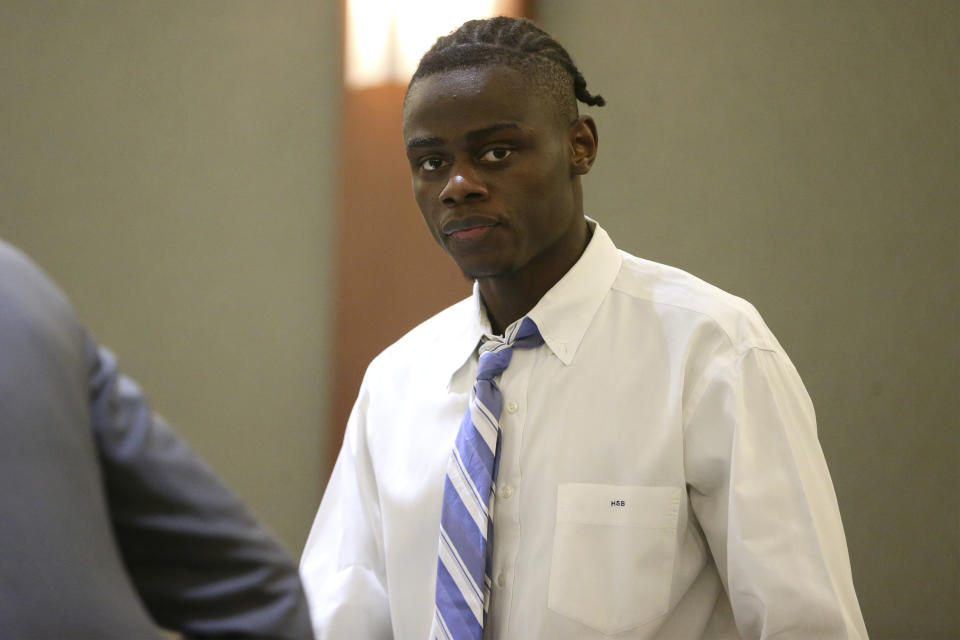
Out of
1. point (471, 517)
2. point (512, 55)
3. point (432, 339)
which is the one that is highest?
point (512, 55)

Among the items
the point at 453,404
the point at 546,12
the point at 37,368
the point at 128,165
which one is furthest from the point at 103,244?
the point at 37,368

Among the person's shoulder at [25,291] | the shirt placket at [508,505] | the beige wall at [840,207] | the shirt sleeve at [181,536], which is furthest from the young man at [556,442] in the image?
the beige wall at [840,207]

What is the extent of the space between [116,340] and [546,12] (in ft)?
4.44

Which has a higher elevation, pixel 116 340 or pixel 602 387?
pixel 602 387

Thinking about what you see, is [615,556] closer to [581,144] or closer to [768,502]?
[768,502]

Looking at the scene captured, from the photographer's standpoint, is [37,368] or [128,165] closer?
[37,368]

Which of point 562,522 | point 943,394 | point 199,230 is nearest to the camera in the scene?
point 562,522

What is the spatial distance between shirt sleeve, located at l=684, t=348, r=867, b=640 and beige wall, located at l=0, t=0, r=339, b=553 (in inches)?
55.9

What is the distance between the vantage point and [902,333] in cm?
244

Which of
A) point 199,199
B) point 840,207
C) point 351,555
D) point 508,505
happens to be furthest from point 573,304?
point 199,199

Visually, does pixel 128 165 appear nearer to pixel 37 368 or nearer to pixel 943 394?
pixel 943 394

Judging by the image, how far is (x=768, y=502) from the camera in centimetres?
126

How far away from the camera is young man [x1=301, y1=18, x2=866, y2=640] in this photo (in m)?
1.29

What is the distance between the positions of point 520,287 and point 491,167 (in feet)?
0.60
